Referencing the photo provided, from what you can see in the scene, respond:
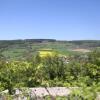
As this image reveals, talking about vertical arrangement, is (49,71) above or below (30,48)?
above

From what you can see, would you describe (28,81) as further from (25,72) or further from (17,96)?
(17,96)

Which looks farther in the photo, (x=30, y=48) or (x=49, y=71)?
(x=30, y=48)

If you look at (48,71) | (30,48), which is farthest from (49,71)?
(30,48)

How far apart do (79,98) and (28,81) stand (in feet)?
22.2

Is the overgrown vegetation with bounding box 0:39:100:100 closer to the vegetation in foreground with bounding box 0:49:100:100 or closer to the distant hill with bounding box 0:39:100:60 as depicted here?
the vegetation in foreground with bounding box 0:49:100:100

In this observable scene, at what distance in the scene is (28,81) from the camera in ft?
37.0

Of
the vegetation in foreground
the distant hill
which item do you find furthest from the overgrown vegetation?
the distant hill

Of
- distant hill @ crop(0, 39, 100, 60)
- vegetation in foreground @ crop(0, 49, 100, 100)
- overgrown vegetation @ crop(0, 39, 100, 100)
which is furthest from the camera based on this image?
distant hill @ crop(0, 39, 100, 60)

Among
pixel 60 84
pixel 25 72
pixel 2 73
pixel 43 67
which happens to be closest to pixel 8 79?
pixel 2 73

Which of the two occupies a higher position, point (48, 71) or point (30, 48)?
point (48, 71)

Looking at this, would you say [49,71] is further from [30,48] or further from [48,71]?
[30,48]

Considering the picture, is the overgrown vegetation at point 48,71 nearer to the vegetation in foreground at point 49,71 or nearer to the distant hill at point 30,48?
the vegetation in foreground at point 49,71

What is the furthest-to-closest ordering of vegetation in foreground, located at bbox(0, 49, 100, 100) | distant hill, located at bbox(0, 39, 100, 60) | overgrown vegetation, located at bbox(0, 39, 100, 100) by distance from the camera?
distant hill, located at bbox(0, 39, 100, 60) → vegetation in foreground, located at bbox(0, 49, 100, 100) → overgrown vegetation, located at bbox(0, 39, 100, 100)

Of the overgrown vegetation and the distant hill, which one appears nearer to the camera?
the overgrown vegetation
